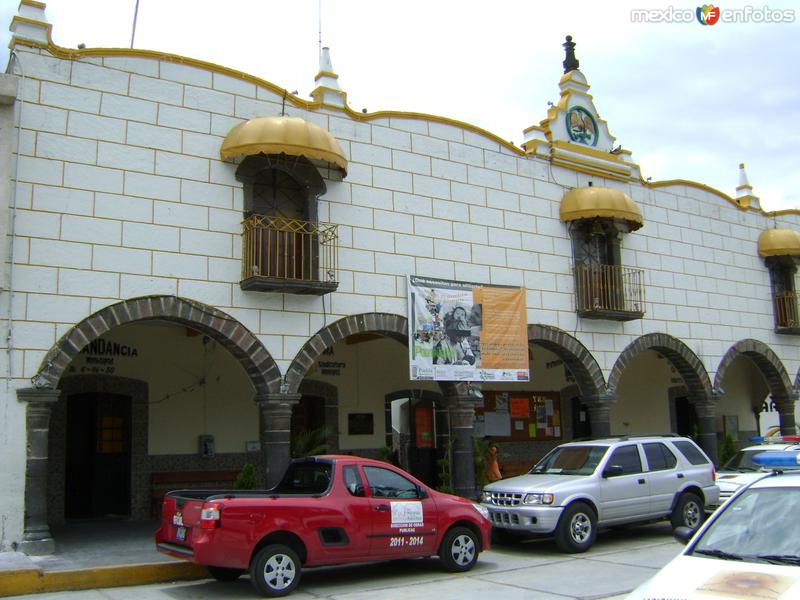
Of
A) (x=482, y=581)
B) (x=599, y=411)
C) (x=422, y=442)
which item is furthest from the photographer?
(x=422, y=442)

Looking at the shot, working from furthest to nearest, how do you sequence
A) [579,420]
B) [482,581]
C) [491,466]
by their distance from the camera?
[579,420] → [491,466] → [482,581]

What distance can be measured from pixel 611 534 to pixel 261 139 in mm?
8595

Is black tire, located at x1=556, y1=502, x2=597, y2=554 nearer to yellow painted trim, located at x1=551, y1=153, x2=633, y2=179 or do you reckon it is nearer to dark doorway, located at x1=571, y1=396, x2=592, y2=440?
yellow painted trim, located at x1=551, y1=153, x2=633, y2=179

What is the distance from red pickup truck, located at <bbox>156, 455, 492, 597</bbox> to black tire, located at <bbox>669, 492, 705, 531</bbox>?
3.61 metres

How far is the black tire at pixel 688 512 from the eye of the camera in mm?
12541

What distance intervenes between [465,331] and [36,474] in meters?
7.69

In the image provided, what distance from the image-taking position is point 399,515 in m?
9.91

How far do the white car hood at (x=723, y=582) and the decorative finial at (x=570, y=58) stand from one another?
50.5ft

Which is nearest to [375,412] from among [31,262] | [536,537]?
[536,537]

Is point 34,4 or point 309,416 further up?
point 34,4

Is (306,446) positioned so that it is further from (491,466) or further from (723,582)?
(723,582)

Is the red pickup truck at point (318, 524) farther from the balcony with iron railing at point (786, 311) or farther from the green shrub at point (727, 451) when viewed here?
the balcony with iron railing at point (786, 311)

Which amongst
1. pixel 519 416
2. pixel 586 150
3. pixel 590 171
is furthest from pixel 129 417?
pixel 586 150

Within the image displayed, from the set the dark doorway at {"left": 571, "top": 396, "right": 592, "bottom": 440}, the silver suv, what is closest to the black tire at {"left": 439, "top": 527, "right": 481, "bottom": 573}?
the silver suv
